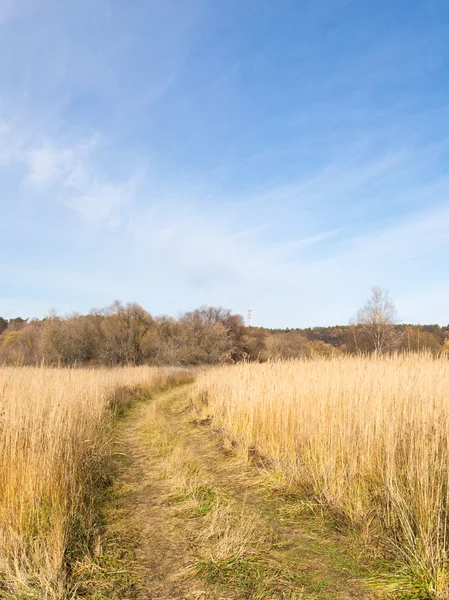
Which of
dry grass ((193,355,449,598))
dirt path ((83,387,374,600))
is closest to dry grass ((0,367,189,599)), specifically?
dirt path ((83,387,374,600))

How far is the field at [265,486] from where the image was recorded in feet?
8.18

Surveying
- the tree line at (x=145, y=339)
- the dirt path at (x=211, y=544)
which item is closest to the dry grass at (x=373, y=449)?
the dirt path at (x=211, y=544)

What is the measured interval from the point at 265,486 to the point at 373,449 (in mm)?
1526

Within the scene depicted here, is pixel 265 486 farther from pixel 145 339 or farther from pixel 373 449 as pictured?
pixel 145 339

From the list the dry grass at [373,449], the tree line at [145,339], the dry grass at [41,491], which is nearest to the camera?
the dry grass at [41,491]

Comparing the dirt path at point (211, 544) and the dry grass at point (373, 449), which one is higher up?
the dry grass at point (373, 449)

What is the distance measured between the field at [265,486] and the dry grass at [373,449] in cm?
2

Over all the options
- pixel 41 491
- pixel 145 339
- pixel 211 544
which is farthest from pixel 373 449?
pixel 145 339

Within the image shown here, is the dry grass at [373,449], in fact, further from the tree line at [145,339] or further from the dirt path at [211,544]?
the tree line at [145,339]

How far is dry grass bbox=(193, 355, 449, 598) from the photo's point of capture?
2.69 m

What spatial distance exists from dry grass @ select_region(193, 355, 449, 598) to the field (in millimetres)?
16

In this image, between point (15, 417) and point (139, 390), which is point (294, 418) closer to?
point (15, 417)

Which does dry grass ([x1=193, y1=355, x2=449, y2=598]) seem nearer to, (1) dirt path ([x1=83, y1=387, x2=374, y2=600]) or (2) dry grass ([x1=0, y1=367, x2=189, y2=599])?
(1) dirt path ([x1=83, y1=387, x2=374, y2=600])

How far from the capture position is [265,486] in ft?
14.6
